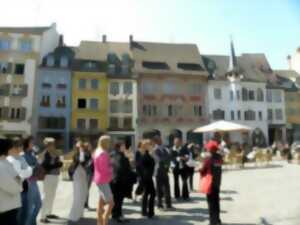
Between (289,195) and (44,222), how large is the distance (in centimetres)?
755

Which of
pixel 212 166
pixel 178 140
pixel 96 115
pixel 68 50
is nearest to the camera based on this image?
pixel 212 166

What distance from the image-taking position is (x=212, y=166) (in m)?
7.04

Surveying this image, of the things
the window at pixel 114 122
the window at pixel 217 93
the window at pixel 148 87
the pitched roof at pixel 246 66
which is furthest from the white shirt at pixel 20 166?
the pitched roof at pixel 246 66

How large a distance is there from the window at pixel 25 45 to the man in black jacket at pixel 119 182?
38930 mm

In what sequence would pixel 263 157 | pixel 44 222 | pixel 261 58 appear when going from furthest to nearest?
pixel 261 58, pixel 263 157, pixel 44 222

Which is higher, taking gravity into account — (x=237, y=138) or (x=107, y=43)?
(x=107, y=43)

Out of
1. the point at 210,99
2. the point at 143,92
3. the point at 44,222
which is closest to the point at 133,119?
the point at 143,92

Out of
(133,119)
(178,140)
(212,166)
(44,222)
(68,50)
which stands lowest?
(44,222)

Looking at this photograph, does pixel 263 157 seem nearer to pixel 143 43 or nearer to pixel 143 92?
pixel 143 92

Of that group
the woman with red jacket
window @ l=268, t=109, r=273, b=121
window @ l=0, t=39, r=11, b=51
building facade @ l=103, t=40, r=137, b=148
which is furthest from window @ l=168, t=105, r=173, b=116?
the woman with red jacket

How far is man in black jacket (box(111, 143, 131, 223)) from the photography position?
779 cm

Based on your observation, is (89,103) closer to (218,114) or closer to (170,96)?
(170,96)

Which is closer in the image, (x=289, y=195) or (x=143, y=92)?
(x=289, y=195)

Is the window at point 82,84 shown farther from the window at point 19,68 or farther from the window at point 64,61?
the window at point 19,68
